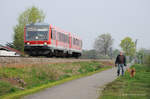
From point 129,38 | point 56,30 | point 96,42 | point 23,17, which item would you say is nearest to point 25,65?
point 56,30

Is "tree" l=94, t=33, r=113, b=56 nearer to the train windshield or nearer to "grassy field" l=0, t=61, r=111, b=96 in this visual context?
the train windshield

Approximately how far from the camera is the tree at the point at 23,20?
5088 cm

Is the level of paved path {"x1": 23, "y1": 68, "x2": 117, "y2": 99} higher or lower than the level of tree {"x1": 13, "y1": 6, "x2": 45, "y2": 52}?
lower

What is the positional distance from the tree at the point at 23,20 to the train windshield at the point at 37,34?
24.2 m

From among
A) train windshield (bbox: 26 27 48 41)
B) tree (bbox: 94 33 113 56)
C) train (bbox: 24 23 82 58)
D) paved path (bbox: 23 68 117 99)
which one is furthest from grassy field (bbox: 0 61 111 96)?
tree (bbox: 94 33 113 56)

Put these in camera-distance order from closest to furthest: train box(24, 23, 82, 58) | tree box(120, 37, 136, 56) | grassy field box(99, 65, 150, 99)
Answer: grassy field box(99, 65, 150, 99) < train box(24, 23, 82, 58) < tree box(120, 37, 136, 56)

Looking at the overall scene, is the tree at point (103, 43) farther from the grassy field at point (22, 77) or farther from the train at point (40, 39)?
the grassy field at point (22, 77)

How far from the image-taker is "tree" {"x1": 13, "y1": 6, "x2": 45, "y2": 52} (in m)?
50.9

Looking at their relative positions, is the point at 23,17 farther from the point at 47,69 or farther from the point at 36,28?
the point at 47,69

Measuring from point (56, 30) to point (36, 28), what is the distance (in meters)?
2.52

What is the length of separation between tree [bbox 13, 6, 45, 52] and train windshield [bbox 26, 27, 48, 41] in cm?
2418

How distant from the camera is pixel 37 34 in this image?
25828 mm

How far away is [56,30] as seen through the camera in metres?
28.0

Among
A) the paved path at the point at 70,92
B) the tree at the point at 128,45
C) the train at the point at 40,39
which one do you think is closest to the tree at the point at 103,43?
the tree at the point at 128,45
